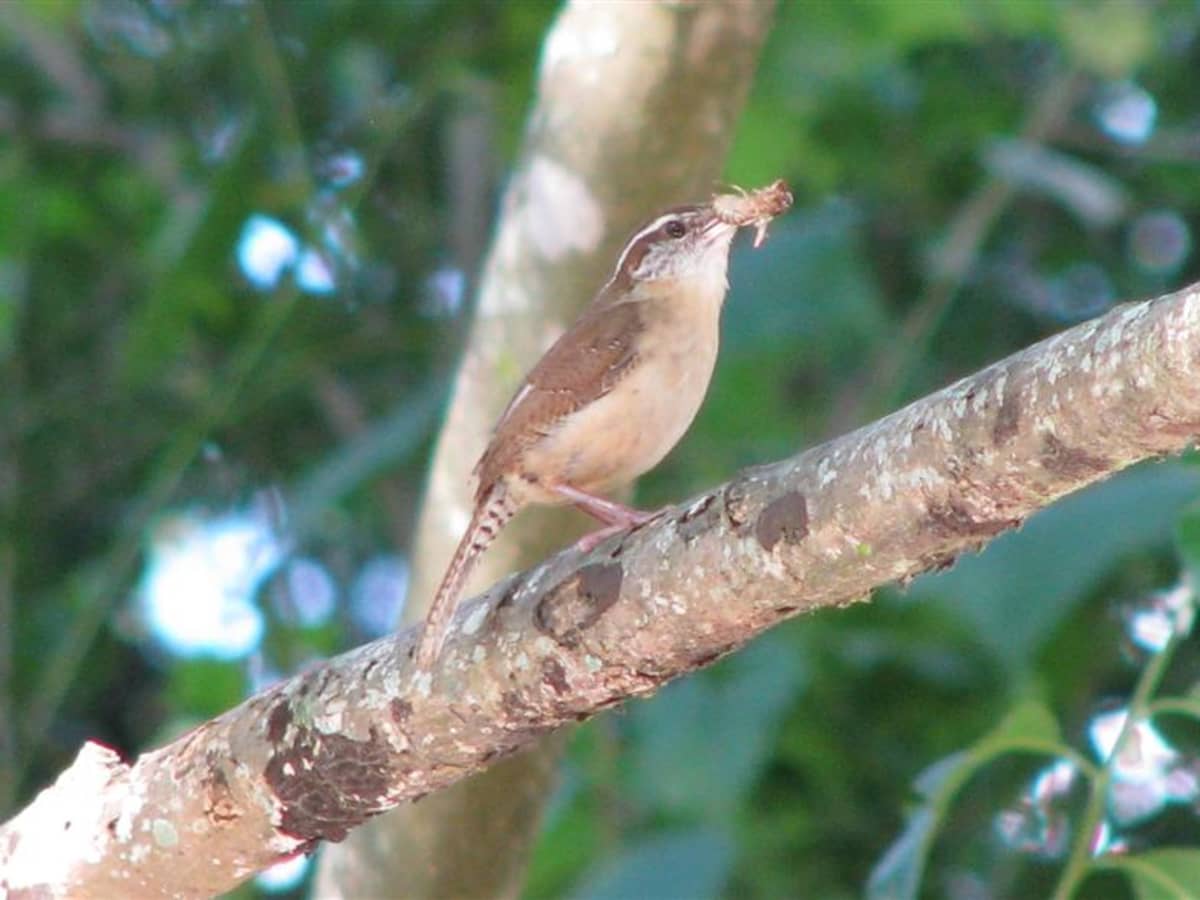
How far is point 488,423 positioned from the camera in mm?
4383

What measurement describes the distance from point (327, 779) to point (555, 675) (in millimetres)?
485

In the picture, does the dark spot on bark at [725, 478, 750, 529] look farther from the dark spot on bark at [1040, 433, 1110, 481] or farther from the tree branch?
the dark spot on bark at [1040, 433, 1110, 481]

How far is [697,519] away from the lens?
272 cm

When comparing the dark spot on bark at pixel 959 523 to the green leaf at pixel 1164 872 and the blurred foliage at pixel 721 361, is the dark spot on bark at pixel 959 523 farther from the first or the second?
the blurred foliage at pixel 721 361

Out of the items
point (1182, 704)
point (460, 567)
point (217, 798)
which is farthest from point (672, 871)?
Result: point (1182, 704)

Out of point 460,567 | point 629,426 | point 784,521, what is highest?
point 629,426

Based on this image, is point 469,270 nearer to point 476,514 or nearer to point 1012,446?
point 476,514

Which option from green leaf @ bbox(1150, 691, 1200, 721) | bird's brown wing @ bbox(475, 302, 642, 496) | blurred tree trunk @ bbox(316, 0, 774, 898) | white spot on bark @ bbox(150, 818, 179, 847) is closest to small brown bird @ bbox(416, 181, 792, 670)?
bird's brown wing @ bbox(475, 302, 642, 496)

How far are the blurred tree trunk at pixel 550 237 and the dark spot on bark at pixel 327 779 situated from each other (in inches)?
39.4

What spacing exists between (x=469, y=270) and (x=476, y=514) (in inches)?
127

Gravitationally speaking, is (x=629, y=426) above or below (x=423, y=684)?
above

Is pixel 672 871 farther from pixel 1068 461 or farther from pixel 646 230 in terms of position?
pixel 1068 461

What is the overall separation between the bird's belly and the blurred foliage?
67 centimetres

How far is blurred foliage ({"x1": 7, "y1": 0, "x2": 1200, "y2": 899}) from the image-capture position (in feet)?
16.3
